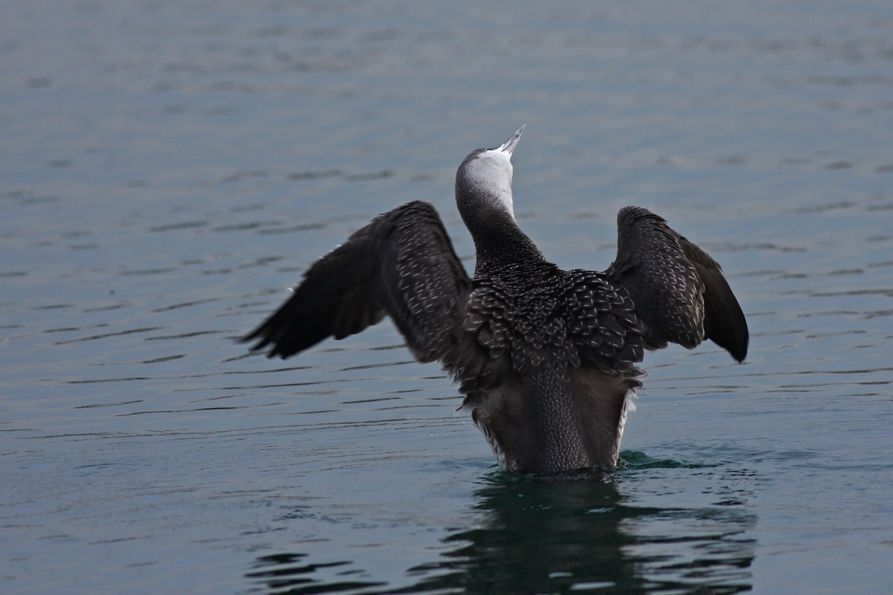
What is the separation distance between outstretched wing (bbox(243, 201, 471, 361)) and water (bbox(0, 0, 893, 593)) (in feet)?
2.37

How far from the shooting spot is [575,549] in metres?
8.55

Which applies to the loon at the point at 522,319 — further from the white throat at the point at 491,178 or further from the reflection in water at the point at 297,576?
the reflection in water at the point at 297,576

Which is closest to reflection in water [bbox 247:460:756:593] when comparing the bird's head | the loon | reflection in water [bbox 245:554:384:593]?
reflection in water [bbox 245:554:384:593]

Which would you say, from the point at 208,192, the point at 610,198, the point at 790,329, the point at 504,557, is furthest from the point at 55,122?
the point at 504,557

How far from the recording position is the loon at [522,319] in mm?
9656

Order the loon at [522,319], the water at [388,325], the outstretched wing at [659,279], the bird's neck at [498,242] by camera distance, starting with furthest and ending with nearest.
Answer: the bird's neck at [498,242] < the outstretched wing at [659,279] < the loon at [522,319] < the water at [388,325]

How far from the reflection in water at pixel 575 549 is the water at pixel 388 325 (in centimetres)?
2

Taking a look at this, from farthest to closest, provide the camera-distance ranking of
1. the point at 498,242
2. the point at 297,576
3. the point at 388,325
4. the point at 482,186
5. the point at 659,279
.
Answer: the point at 388,325, the point at 482,186, the point at 498,242, the point at 659,279, the point at 297,576

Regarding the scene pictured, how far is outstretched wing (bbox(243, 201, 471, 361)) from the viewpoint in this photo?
32.2ft

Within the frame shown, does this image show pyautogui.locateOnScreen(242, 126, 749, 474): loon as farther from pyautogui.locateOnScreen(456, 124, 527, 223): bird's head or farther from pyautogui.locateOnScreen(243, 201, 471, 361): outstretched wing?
pyautogui.locateOnScreen(456, 124, 527, 223): bird's head

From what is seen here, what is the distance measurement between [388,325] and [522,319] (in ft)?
15.2

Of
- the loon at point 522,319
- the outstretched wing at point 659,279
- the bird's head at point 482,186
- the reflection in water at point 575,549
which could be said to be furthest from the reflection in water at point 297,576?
the bird's head at point 482,186

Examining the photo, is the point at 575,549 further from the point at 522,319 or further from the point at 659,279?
the point at 659,279

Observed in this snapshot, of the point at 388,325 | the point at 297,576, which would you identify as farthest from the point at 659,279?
the point at 388,325
